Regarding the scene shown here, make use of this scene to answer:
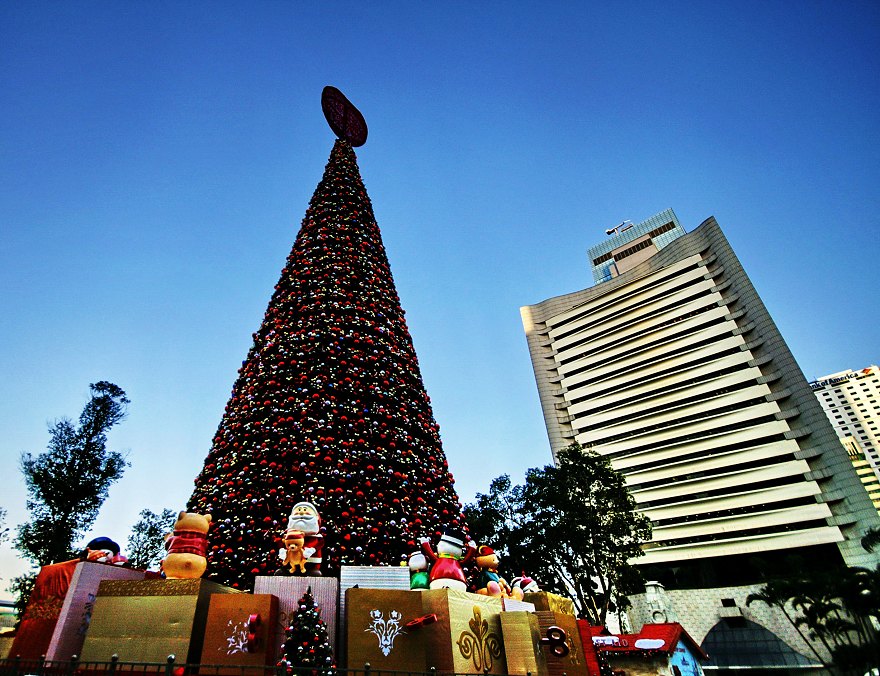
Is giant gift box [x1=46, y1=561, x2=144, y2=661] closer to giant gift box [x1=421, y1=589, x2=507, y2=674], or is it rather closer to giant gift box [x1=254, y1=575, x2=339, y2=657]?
giant gift box [x1=254, y1=575, x2=339, y2=657]

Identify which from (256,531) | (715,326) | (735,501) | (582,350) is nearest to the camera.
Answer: (256,531)

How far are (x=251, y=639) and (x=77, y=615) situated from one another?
247 centimetres

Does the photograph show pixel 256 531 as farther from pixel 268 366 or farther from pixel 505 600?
pixel 505 600

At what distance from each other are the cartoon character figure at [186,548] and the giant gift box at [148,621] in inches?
12.9

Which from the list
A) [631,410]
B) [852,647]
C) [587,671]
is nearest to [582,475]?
[852,647]

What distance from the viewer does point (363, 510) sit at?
863cm

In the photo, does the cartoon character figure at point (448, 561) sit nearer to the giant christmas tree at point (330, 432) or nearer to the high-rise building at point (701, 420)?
the giant christmas tree at point (330, 432)

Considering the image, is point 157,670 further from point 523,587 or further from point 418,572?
point 523,587

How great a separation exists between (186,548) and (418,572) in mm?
3406

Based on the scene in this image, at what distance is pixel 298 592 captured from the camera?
22.6 feet

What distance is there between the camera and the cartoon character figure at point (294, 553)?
23.5ft

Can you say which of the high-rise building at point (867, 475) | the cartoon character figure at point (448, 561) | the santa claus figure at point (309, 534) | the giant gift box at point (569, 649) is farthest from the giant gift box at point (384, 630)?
the high-rise building at point (867, 475)

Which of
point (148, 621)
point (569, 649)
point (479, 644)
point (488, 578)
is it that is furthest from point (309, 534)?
point (569, 649)

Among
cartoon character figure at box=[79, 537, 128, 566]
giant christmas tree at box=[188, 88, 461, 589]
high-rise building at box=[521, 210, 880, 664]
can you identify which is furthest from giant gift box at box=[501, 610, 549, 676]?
high-rise building at box=[521, 210, 880, 664]
